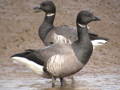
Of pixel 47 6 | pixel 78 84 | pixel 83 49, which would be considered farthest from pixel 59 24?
pixel 83 49

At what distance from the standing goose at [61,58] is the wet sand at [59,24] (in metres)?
0.55

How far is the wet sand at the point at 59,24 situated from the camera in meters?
7.59

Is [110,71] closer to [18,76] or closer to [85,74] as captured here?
[85,74]

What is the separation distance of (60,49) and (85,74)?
1.95 metres

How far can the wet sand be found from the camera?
299 inches

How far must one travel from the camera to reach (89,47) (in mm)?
6914

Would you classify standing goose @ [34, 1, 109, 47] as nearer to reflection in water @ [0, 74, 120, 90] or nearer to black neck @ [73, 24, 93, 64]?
reflection in water @ [0, 74, 120, 90]

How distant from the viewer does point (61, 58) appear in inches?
264

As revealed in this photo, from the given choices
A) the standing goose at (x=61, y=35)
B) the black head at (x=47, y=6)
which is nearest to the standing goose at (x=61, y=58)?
the standing goose at (x=61, y=35)

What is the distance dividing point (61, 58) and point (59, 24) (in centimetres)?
524

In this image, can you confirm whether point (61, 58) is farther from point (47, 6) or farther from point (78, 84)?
point (47, 6)

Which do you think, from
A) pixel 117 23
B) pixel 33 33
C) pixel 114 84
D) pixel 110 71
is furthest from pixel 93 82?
pixel 117 23

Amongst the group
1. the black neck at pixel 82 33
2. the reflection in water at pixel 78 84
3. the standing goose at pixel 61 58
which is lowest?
the reflection in water at pixel 78 84

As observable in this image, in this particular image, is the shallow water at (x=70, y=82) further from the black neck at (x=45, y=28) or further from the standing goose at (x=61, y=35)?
the black neck at (x=45, y=28)
